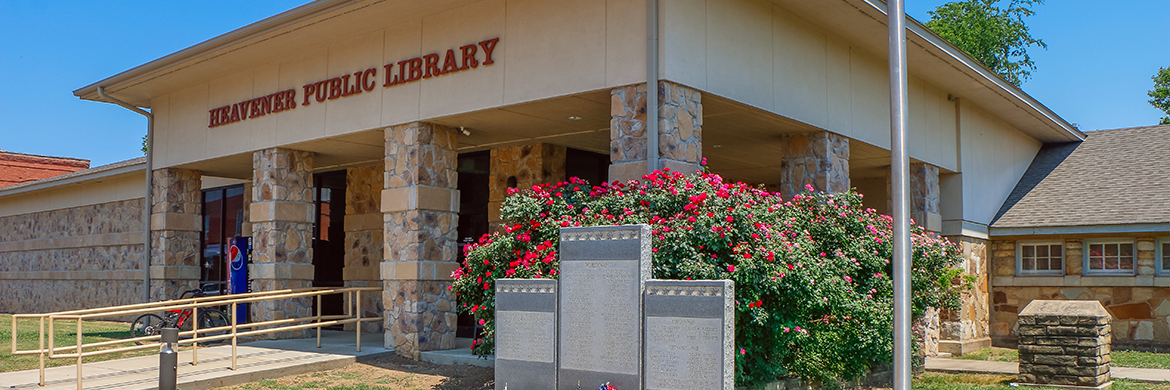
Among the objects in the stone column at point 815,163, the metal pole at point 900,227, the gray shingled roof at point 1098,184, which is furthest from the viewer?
the gray shingled roof at point 1098,184

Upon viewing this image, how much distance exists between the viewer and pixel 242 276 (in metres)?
16.6

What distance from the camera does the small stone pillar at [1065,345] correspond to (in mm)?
10570

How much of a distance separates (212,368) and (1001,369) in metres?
10.7

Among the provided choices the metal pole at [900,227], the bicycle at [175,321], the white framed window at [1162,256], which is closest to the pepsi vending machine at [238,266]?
the bicycle at [175,321]

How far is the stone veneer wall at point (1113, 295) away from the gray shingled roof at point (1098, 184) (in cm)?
60

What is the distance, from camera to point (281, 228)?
1537 centimetres

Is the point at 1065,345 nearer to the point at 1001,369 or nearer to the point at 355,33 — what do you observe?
the point at 1001,369

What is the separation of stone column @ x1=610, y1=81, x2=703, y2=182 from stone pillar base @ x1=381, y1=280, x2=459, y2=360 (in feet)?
12.6

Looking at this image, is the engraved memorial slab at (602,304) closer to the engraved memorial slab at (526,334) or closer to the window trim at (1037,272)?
the engraved memorial slab at (526,334)

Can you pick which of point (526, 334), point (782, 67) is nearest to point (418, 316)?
point (526, 334)

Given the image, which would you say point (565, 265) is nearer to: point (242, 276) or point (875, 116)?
point (875, 116)

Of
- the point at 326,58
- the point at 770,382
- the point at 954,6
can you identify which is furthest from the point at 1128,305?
the point at 954,6

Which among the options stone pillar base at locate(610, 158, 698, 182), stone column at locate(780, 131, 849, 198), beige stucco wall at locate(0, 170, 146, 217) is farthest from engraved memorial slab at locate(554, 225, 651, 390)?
beige stucco wall at locate(0, 170, 146, 217)

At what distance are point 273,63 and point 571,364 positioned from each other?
30.0 ft
